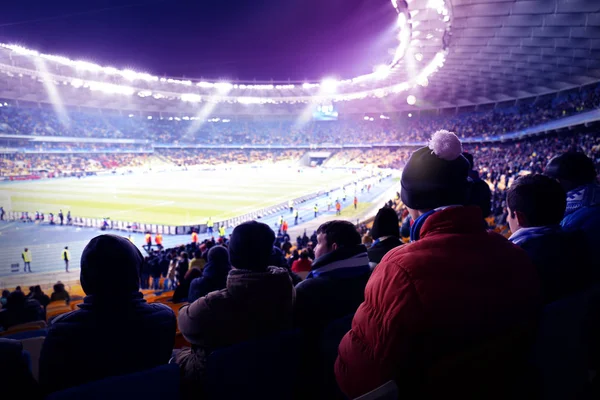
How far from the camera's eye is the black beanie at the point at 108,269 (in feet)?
8.08

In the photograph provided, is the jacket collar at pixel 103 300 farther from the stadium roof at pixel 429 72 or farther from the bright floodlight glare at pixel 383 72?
the bright floodlight glare at pixel 383 72

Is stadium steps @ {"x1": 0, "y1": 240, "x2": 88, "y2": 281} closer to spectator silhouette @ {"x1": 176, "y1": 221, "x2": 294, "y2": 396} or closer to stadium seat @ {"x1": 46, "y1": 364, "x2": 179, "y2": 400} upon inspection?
spectator silhouette @ {"x1": 176, "y1": 221, "x2": 294, "y2": 396}

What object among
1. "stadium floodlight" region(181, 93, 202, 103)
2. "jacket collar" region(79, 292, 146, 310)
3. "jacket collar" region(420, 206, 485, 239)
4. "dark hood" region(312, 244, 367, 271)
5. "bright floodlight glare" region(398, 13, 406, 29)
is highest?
"stadium floodlight" region(181, 93, 202, 103)

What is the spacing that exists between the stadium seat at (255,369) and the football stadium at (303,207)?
0.04ft

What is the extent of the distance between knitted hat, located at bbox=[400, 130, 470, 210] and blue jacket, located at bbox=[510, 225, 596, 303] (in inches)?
→ 39.0

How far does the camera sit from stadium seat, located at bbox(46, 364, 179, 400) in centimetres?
186

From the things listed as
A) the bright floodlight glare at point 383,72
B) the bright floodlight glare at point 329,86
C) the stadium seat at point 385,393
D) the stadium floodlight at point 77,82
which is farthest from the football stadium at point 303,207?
the bright floodlight glare at point 383,72

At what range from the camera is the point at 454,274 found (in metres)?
1.60

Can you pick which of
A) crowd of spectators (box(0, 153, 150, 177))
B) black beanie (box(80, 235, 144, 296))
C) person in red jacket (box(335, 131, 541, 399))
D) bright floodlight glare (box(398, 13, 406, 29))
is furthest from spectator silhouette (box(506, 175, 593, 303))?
crowd of spectators (box(0, 153, 150, 177))

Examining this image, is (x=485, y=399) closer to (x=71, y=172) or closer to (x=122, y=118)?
(x=71, y=172)

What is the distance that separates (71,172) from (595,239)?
A: 5995cm

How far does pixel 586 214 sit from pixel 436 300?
301 cm

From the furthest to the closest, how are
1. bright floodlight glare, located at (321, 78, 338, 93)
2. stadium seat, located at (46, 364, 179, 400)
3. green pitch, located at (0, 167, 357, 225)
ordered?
bright floodlight glare, located at (321, 78, 338, 93) → green pitch, located at (0, 167, 357, 225) → stadium seat, located at (46, 364, 179, 400)

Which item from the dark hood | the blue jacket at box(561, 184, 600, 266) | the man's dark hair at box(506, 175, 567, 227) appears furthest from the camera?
the blue jacket at box(561, 184, 600, 266)
